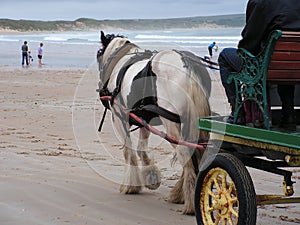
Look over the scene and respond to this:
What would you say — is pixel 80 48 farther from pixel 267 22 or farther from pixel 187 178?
pixel 267 22

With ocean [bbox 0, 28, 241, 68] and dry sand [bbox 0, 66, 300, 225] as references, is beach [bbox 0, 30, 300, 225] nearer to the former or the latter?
dry sand [bbox 0, 66, 300, 225]

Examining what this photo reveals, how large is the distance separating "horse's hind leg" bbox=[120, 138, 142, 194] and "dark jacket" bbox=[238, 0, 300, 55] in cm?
322

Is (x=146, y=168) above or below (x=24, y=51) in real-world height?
above

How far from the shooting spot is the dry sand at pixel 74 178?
635 cm

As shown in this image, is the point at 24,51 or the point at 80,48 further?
the point at 80,48

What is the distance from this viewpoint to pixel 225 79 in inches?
210

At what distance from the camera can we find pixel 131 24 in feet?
438

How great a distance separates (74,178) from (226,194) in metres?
3.38

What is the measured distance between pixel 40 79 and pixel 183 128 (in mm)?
18652

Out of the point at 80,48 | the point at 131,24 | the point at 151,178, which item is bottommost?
the point at 80,48

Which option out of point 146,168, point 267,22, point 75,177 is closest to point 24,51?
point 75,177

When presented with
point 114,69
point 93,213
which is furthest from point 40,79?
point 93,213

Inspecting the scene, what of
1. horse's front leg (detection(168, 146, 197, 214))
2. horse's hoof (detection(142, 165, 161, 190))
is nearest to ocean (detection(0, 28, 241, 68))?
horse's hoof (detection(142, 165, 161, 190))

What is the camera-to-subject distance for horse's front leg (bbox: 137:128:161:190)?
767cm
